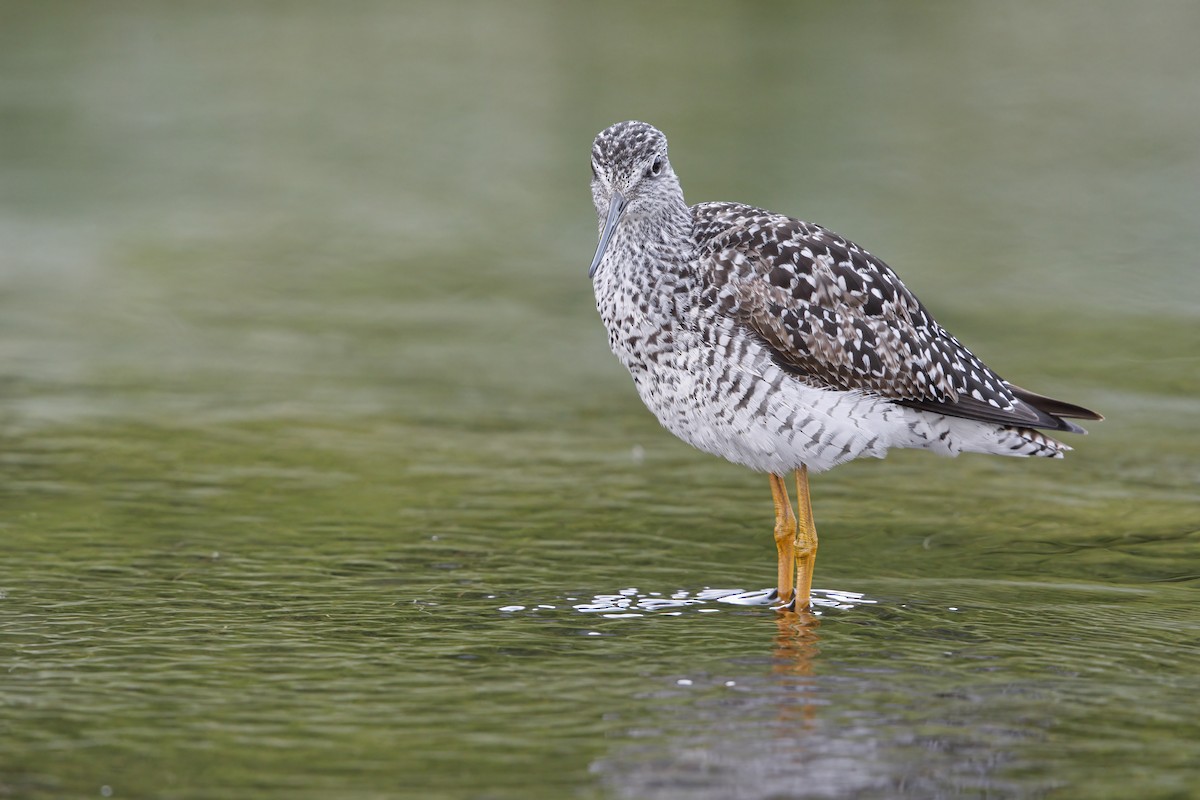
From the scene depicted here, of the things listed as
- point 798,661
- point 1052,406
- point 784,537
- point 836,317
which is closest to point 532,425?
point 784,537

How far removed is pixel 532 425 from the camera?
12.9 metres

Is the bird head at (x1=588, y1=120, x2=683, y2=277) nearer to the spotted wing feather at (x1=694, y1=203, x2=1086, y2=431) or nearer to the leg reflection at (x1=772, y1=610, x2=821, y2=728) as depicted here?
the spotted wing feather at (x1=694, y1=203, x2=1086, y2=431)

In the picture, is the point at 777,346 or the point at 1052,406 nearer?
the point at 777,346

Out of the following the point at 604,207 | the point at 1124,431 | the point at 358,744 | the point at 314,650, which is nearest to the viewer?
the point at 358,744

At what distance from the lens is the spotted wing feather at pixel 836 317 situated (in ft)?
29.0

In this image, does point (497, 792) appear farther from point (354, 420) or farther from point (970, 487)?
point (354, 420)

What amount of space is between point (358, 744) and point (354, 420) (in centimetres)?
626

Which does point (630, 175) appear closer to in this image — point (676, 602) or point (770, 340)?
point (770, 340)

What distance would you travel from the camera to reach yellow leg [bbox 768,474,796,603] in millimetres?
9266

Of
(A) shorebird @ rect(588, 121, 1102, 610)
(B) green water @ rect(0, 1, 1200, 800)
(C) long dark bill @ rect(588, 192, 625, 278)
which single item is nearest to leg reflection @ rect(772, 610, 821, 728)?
(B) green water @ rect(0, 1, 1200, 800)

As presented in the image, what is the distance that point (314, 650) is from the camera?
26.5ft

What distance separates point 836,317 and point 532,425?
4336 millimetres

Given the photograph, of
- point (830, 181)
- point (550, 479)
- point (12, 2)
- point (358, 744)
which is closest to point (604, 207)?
point (550, 479)

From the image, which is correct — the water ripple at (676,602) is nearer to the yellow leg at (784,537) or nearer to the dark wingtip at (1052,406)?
the yellow leg at (784,537)
